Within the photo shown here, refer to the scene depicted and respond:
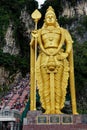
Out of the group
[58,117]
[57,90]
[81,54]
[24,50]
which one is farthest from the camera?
[24,50]

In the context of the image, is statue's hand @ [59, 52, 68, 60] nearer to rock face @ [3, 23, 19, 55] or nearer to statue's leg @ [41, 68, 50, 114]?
statue's leg @ [41, 68, 50, 114]

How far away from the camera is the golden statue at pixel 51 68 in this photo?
9102 millimetres

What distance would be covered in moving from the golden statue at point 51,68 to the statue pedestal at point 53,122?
0.39 metres

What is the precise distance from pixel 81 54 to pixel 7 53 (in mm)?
5546

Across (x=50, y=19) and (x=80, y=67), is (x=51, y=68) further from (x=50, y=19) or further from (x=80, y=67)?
(x=80, y=67)

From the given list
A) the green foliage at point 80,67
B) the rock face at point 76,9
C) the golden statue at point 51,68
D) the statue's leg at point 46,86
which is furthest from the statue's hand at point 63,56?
the rock face at point 76,9

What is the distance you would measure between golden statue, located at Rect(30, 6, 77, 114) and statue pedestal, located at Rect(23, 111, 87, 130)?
1.29 ft

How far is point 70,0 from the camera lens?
32.7 meters

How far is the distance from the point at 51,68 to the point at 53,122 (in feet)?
4.78

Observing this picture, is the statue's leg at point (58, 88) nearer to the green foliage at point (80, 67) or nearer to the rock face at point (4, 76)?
the green foliage at point (80, 67)

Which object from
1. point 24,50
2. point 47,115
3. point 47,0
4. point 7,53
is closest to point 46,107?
point 47,115

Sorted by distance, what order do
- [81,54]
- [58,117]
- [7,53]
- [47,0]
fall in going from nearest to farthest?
1. [58,117]
2. [81,54]
3. [7,53]
4. [47,0]

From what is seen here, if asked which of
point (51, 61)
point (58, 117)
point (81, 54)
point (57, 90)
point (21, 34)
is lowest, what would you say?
point (58, 117)

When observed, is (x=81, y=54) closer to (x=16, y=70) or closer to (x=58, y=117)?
(x=16, y=70)
